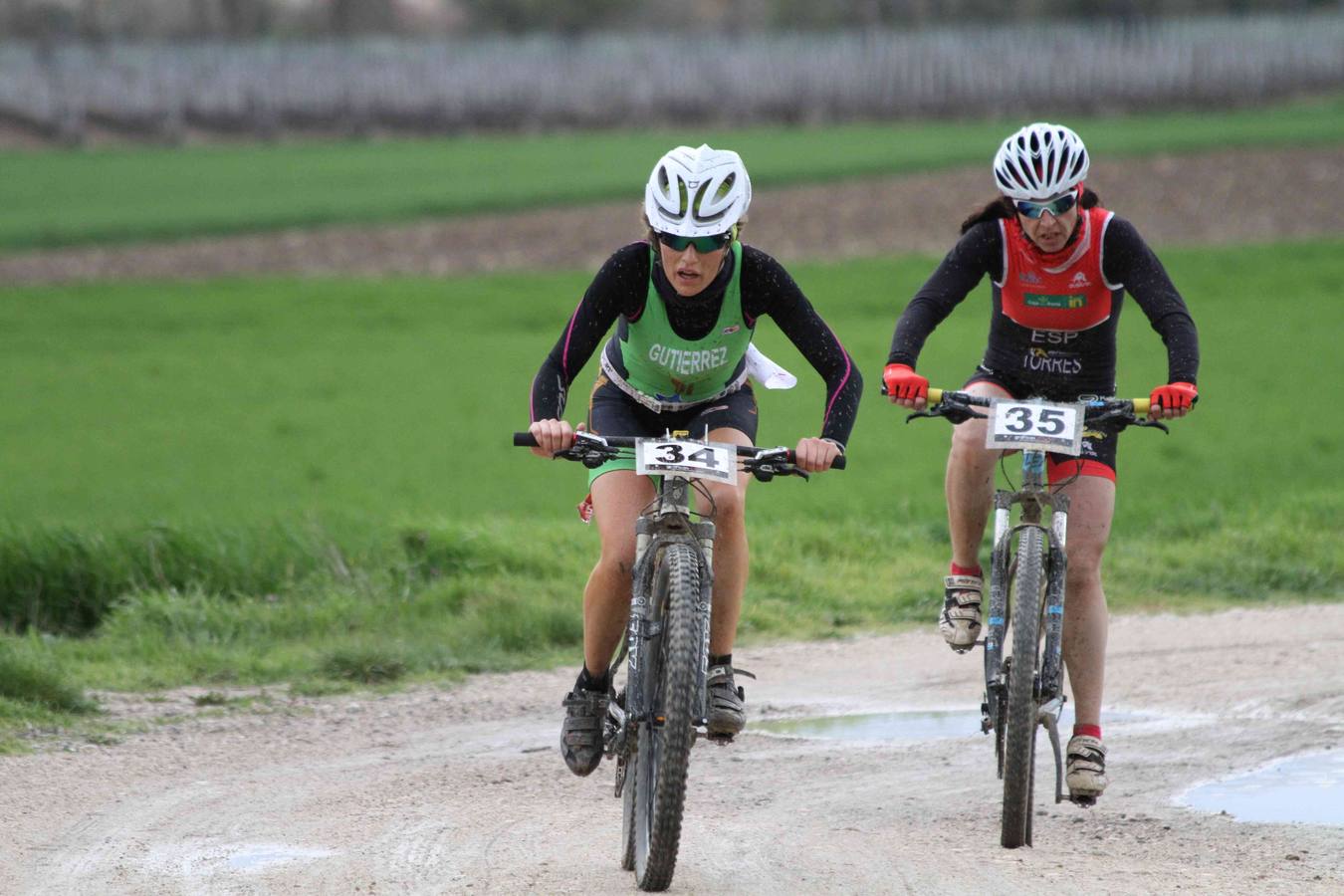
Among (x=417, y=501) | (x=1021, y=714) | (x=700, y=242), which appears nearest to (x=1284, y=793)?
(x=1021, y=714)

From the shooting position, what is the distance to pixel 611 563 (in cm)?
621

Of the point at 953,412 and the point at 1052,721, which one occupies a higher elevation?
the point at 953,412

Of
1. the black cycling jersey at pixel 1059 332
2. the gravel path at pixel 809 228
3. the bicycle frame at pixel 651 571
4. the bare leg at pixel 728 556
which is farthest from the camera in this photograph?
the gravel path at pixel 809 228

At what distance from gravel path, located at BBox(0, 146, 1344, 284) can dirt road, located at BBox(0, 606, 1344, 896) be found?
64.0ft

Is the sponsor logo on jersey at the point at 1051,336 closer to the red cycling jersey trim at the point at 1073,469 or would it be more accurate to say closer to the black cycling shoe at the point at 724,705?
the red cycling jersey trim at the point at 1073,469

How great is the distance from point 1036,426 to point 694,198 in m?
1.44

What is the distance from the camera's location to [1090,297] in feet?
23.2

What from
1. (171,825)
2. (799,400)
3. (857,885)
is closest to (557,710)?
(171,825)

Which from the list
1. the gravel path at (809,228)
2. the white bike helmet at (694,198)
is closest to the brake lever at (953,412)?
the white bike helmet at (694,198)

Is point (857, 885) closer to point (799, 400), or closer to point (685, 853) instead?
point (685, 853)

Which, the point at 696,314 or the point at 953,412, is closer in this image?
the point at 696,314

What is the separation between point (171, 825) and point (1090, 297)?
3.88 meters

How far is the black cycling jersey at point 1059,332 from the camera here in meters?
6.81

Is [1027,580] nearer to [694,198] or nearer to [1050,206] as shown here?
[1050,206]
